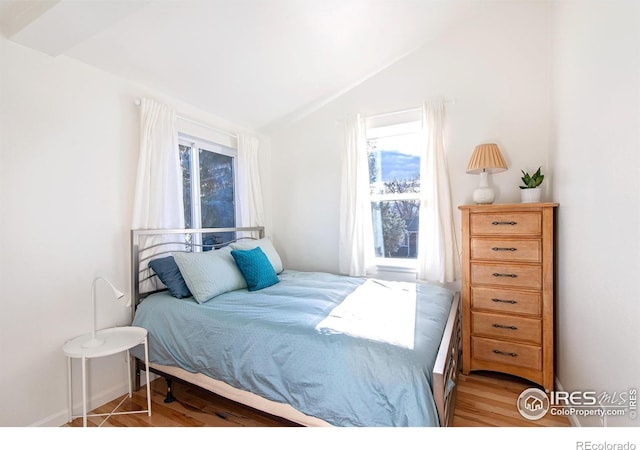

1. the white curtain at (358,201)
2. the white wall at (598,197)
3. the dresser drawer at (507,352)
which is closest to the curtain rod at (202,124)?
the white curtain at (358,201)

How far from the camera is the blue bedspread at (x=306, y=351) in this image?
53.4 inches

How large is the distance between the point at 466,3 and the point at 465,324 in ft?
8.98

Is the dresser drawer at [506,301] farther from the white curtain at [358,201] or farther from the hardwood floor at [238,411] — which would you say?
the white curtain at [358,201]

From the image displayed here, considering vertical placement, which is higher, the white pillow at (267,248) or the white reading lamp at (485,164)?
the white reading lamp at (485,164)

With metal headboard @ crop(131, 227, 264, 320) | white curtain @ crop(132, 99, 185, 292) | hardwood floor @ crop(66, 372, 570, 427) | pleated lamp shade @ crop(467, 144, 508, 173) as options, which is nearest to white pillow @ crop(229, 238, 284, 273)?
metal headboard @ crop(131, 227, 264, 320)

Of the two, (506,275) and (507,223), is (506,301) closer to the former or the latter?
(506,275)

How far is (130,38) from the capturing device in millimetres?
1945

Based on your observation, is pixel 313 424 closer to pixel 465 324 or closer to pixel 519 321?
pixel 465 324

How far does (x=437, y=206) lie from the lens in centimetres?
279

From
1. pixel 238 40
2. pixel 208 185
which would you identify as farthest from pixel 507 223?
pixel 208 185

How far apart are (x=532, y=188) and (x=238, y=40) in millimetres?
2487

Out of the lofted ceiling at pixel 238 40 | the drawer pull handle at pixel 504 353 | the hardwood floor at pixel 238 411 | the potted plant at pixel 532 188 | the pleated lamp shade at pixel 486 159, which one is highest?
the lofted ceiling at pixel 238 40

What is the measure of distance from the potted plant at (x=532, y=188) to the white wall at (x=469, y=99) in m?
0.25

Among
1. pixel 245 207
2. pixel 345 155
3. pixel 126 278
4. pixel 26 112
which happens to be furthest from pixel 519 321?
pixel 26 112
